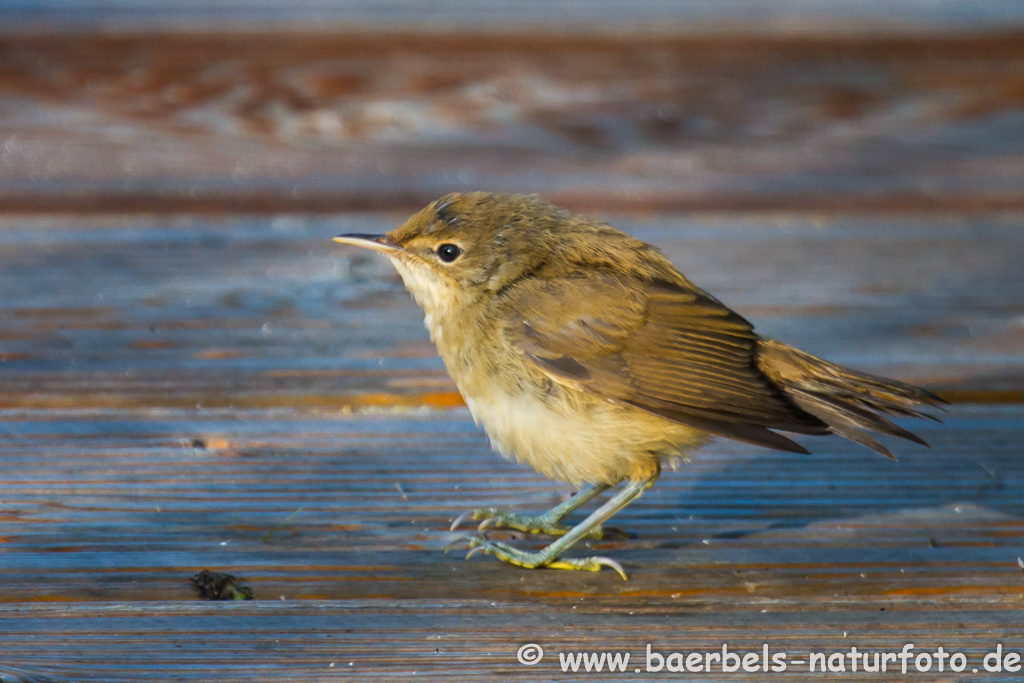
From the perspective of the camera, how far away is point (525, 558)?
249cm

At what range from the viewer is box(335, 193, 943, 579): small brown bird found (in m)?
2.65

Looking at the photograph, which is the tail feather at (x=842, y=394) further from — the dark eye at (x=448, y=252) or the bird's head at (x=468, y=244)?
the dark eye at (x=448, y=252)

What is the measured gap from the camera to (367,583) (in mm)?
2350

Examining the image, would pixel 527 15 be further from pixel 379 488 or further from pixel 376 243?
pixel 379 488

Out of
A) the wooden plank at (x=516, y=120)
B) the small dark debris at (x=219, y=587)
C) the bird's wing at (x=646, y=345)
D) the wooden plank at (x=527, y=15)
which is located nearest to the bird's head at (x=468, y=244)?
the bird's wing at (x=646, y=345)

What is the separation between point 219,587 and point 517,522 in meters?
0.73

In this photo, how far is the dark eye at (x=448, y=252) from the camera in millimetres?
3152

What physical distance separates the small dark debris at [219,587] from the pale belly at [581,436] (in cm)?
71

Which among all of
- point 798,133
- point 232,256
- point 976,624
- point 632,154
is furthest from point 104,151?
point 976,624

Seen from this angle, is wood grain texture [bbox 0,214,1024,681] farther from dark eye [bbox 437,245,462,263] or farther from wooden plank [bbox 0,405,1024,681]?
dark eye [bbox 437,245,462,263]

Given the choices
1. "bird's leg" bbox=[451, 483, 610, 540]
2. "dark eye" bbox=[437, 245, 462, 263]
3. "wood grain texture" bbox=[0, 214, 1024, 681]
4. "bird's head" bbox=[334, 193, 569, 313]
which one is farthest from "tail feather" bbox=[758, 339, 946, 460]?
"dark eye" bbox=[437, 245, 462, 263]

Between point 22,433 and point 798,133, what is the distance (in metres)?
3.53

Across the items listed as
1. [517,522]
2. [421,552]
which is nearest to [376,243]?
[517,522]

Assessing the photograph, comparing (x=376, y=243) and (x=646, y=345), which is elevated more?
(x=376, y=243)
